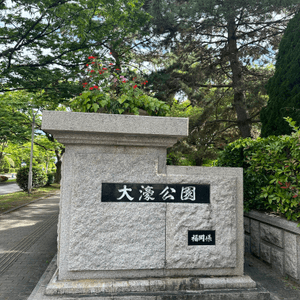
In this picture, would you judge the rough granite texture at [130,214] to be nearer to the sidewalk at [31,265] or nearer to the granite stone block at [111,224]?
the granite stone block at [111,224]

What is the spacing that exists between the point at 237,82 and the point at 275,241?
337 inches

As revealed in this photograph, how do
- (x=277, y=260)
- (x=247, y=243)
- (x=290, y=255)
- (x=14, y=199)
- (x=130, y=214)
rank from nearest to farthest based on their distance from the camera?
(x=130, y=214) < (x=290, y=255) < (x=277, y=260) < (x=247, y=243) < (x=14, y=199)

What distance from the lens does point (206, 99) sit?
38.5ft

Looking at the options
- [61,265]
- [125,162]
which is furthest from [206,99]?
[61,265]

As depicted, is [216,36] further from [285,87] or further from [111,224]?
[111,224]

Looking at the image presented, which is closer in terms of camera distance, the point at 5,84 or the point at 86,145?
the point at 86,145

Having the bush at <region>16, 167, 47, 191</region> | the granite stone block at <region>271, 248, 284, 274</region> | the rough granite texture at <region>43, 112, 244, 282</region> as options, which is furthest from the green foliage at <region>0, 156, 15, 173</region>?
the granite stone block at <region>271, 248, 284, 274</region>

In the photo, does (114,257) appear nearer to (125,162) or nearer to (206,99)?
(125,162)

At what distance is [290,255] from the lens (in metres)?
3.37

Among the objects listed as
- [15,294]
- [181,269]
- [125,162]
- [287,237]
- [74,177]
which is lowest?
[15,294]

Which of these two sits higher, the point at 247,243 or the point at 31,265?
the point at 247,243

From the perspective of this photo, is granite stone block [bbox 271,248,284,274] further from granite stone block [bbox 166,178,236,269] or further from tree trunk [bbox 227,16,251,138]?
tree trunk [bbox 227,16,251,138]

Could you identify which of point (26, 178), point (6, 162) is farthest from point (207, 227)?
point (6, 162)

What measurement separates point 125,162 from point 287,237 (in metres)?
2.51
